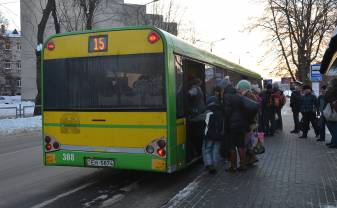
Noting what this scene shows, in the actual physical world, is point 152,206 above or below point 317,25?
below

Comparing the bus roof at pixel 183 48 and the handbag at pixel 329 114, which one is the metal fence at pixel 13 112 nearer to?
the bus roof at pixel 183 48

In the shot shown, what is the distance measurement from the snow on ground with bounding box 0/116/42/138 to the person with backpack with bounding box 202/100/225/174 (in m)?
13.7

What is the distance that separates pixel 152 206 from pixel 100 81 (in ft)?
7.88

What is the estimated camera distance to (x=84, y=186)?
8.40m

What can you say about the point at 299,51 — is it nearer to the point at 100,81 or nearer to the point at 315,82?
the point at 315,82

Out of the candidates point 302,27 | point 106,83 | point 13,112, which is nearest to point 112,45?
point 106,83

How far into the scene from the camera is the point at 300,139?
51.7 feet

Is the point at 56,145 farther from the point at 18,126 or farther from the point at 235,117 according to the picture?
the point at 18,126

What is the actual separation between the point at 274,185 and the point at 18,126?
17845mm

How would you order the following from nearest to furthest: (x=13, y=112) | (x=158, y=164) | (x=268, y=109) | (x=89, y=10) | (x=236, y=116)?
(x=158, y=164), (x=236, y=116), (x=268, y=109), (x=13, y=112), (x=89, y=10)

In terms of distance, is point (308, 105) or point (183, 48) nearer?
point (183, 48)

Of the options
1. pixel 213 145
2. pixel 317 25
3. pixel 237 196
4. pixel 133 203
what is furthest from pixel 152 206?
pixel 317 25

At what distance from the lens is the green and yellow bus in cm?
774

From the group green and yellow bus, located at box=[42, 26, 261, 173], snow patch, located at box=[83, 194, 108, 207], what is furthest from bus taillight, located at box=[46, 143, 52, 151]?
snow patch, located at box=[83, 194, 108, 207]
